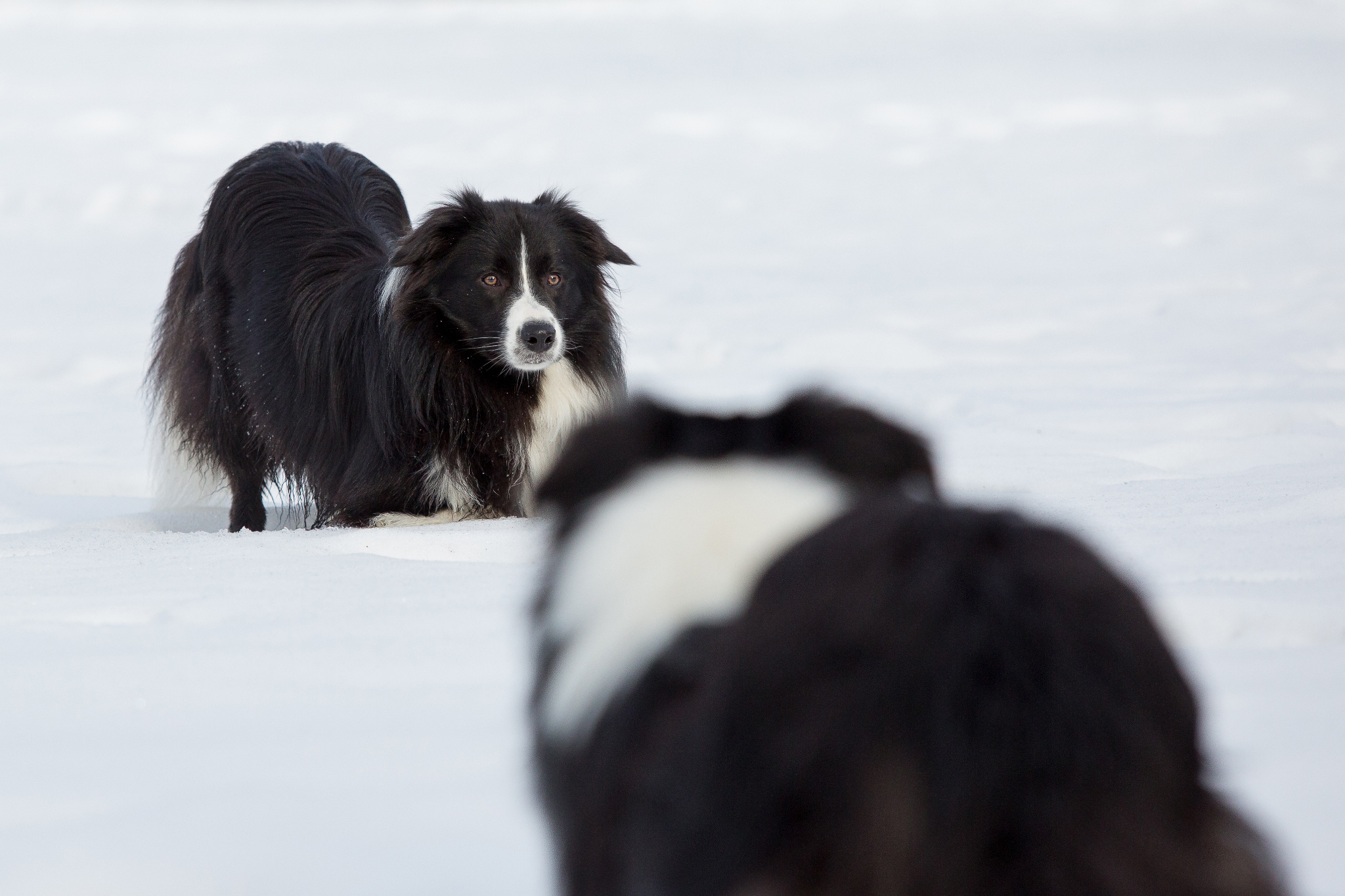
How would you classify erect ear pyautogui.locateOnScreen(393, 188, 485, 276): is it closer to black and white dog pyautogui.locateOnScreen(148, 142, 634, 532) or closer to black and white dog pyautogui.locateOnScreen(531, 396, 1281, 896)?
black and white dog pyautogui.locateOnScreen(148, 142, 634, 532)

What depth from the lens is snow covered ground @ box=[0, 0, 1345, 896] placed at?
224 cm

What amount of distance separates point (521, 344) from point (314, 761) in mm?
2692

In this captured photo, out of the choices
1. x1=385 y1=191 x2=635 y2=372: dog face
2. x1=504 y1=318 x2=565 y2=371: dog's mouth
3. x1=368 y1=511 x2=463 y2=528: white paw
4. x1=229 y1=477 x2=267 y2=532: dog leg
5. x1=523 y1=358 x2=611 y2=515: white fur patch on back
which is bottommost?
x1=229 y1=477 x2=267 y2=532: dog leg

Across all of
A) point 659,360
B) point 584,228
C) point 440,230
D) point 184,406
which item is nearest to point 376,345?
point 440,230

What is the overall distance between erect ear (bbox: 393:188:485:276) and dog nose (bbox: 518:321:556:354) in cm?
38

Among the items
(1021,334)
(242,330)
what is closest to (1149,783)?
(242,330)

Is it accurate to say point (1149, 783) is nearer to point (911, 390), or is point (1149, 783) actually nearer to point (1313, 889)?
point (1313, 889)

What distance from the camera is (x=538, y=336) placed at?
488 cm

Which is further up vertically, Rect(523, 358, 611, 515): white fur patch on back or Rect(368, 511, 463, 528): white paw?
Rect(523, 358, 611, 515): white fur patch on back

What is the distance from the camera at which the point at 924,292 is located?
34.2 feet

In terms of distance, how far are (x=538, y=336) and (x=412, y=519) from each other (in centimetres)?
79

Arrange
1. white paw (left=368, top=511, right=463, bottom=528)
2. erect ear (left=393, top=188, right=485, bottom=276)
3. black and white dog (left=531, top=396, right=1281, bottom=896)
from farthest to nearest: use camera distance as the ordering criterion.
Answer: white paw (left=368, top=511, right=463, bottom=528)
erect ear (left=393, top=188, right=485, bottom=276)
black and white dog (left=531, top=396, right=1281, bottom=896)

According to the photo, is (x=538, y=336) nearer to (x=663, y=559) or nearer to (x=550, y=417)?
(x=550, y=417)

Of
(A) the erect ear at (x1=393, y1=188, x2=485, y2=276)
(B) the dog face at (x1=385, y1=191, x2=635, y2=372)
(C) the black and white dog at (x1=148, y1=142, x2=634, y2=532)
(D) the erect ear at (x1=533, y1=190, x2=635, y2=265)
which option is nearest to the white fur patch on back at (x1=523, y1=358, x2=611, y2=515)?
(C) the black and white dog at (x1=148, y1=142, x2=634, y2=532)
